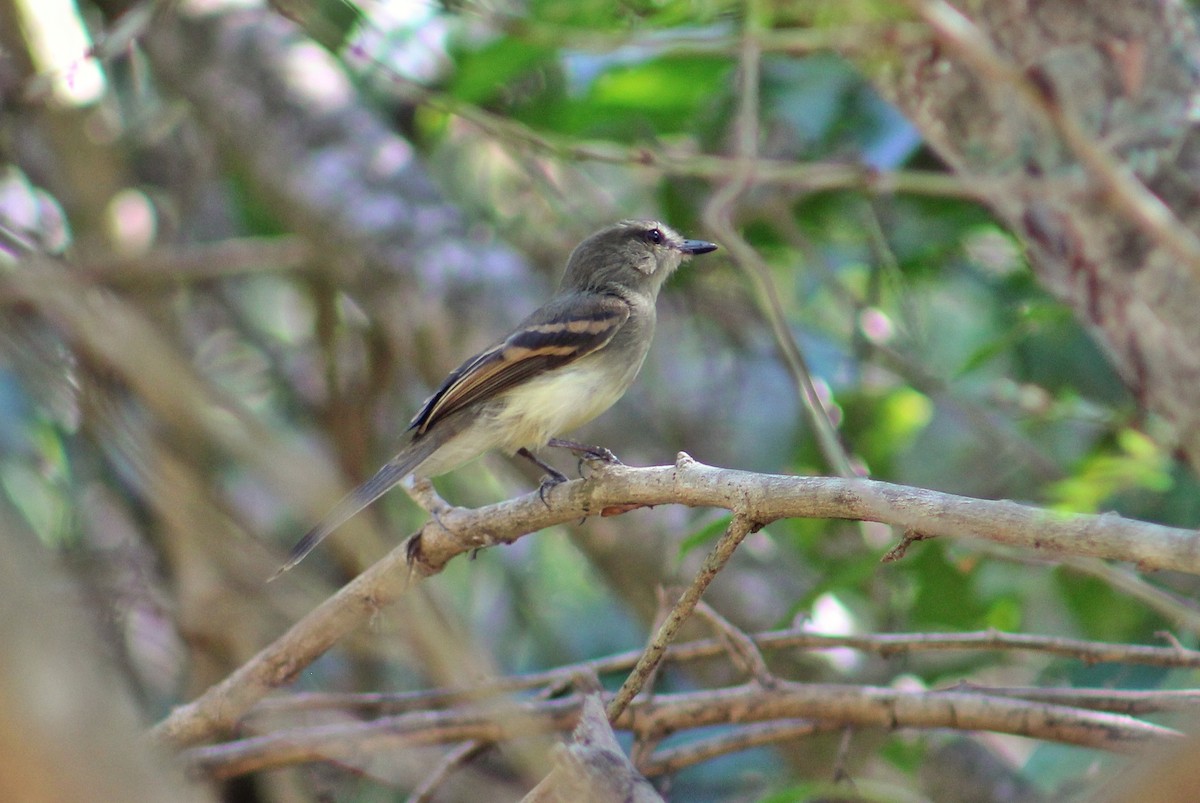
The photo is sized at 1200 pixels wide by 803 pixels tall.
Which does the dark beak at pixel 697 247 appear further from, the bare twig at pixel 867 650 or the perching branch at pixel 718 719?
the perching branch at pixel 718 719

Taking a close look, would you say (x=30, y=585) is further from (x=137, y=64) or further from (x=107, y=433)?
(x=137, y=64)

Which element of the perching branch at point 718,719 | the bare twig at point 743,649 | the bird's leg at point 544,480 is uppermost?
the bird's leg at point 544,480

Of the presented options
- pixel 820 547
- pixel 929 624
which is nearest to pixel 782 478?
pixel 929 624

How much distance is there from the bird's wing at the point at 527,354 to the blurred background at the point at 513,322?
50 centimetres

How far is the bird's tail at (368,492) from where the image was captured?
10.2 ft

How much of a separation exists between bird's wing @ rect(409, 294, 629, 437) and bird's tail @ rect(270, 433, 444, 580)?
10 centimetres

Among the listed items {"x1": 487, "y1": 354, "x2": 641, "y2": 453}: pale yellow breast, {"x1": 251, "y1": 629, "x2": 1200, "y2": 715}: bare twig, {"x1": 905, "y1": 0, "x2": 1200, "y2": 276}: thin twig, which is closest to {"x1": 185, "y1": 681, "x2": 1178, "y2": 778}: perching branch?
{"x1": 251, "y1": 629, "x2": 1200, "y2": 715}: bare twig

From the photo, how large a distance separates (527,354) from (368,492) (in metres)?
0.77

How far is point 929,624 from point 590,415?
1301mm

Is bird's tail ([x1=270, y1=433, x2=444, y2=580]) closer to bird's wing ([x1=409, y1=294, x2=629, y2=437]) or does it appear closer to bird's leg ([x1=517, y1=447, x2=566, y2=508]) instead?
bird's wing ([x1=409, y1=294, x2=629, y2=437])

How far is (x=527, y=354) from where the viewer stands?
12.9 feet

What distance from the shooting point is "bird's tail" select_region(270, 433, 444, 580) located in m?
3.12

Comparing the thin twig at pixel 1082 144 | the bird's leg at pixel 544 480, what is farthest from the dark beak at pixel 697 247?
the thin twig at pixel 1082 144

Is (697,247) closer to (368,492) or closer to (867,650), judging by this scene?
(368,492)
